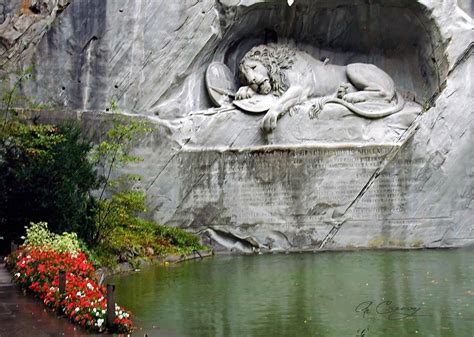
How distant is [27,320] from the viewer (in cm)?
837

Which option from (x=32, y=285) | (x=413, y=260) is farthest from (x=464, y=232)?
(x=32, y=285)

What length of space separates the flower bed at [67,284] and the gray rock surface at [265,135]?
20.0 ft

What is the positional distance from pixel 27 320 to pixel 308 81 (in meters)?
11.9

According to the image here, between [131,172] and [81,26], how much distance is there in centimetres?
400

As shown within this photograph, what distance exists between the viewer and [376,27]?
19562mm

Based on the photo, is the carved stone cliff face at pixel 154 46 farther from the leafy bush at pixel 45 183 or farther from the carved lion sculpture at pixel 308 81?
the leafy bush at pixel 45 183

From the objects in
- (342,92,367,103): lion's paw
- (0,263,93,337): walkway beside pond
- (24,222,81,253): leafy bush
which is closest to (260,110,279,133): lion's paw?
(342,92,367,103): lion's paw

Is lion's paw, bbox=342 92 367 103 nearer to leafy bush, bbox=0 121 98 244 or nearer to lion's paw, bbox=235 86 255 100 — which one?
lion's paw, bbox=235 86 255 100

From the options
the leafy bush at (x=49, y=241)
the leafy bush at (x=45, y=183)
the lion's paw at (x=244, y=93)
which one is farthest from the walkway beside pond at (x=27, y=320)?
the lion's paw at (x=244, y=93)

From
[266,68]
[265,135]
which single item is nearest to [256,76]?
[266,68]

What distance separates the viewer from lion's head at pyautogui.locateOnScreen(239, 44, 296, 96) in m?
18.3

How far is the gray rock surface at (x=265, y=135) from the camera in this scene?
55.7 feet

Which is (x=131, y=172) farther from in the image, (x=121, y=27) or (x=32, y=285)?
(x=32, y=285)

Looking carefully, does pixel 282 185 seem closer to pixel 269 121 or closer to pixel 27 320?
pixel 269 121
